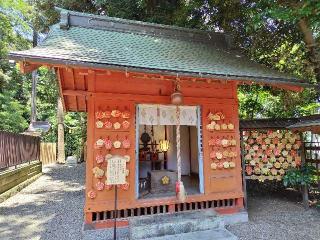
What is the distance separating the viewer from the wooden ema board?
5.86 meters

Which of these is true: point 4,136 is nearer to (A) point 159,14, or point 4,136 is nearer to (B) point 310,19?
(A) point 159,14

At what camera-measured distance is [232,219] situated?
21.8 ft

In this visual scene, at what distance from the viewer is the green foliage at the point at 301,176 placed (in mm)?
7238

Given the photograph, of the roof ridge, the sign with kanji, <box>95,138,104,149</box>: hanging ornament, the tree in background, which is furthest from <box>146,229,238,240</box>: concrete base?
the roof ridge

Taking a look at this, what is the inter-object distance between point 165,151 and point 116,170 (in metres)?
5.93

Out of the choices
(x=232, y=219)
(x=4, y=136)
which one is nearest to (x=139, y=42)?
(x=232, y=219)

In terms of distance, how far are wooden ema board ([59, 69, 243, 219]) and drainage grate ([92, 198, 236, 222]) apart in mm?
172

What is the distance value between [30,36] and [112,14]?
13.0 metres

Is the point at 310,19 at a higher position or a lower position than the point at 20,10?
lower

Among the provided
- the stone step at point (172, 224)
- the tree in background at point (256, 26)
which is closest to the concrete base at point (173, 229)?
the stone step at point (172, 224)

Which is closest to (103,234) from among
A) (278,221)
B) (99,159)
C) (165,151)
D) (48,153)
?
(99,159)

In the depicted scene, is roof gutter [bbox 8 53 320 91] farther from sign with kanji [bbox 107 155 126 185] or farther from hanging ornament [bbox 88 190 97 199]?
hanging ornament [bbox 88 190 97 199]

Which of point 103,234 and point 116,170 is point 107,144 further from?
point 103,234

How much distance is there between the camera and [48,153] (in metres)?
22.7
